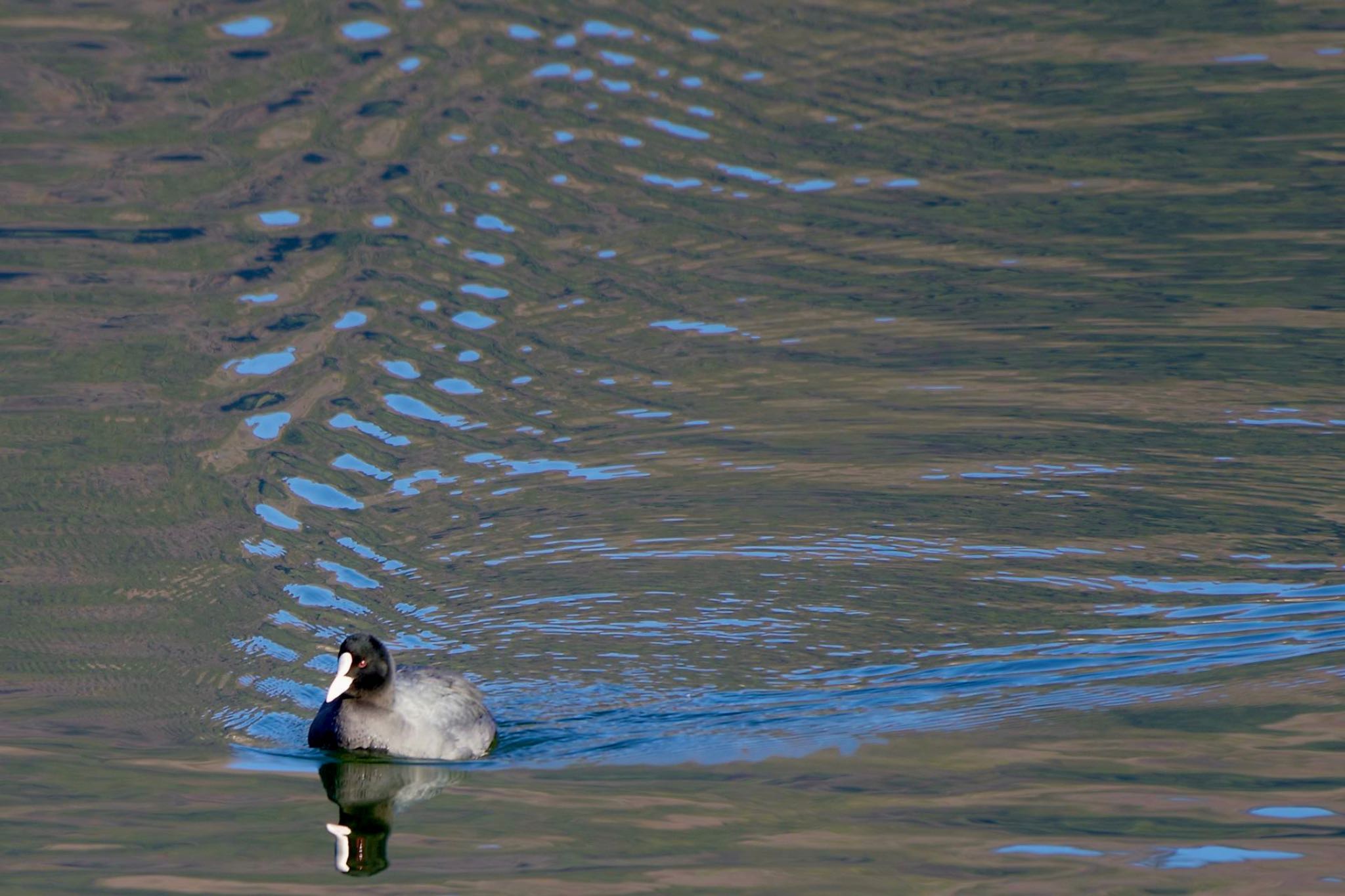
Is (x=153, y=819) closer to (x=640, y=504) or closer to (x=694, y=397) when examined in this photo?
(x=640, y=504)

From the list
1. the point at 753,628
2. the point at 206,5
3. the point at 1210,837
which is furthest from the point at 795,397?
the point at 206,5

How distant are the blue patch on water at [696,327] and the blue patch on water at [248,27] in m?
8.35

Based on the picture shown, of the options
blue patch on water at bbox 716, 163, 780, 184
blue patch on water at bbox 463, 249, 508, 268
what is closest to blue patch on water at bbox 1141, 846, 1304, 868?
blue patch on water at bbox 463, 249, 508, 268

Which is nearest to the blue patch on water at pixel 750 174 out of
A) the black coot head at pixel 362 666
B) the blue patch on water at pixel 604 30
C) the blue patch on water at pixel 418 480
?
the blue patch on water at pixel 604 30

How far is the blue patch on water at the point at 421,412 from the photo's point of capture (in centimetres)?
1198

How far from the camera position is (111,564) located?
1014 cm

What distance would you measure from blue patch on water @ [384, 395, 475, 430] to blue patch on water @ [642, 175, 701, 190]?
4.78 m

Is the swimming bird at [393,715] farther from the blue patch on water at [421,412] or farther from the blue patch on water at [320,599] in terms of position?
the blue patch on water at [421,412]

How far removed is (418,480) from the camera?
36.6ft

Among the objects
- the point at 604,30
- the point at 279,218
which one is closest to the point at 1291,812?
the point at 279,218

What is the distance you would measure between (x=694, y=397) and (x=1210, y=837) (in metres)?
5.70

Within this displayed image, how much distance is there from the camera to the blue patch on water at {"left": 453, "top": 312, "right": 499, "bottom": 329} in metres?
13.6

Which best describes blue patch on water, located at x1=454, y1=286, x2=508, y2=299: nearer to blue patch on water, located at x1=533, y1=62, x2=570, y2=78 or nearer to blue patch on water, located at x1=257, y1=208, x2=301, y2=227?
blue patch on water, located at x1=257, y1=208, x2=301, y2=227

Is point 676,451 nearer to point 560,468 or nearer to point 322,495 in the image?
point 560,468
